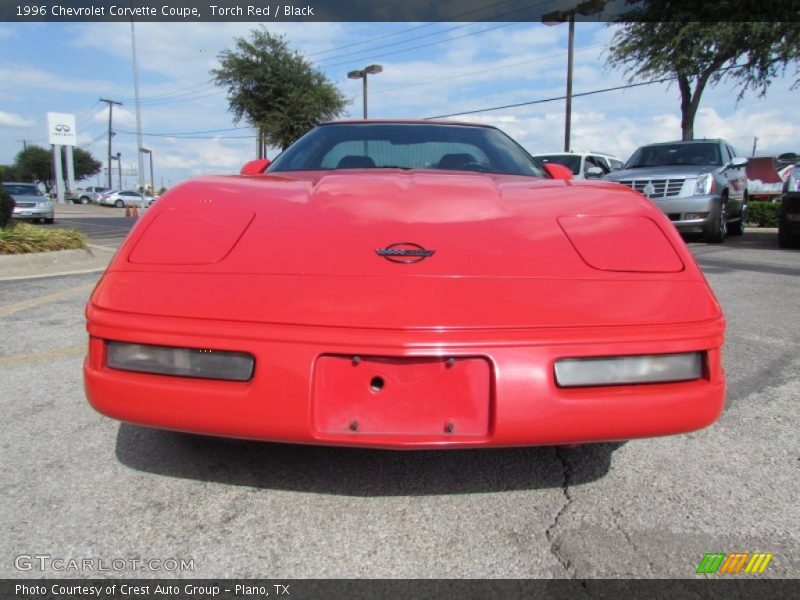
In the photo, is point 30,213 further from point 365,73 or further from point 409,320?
point 409,320

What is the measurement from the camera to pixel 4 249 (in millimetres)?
7066

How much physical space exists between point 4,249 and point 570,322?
7625mm

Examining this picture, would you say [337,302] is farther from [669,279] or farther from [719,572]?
[719,572]

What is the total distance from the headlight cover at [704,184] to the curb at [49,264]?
8201 millimetres

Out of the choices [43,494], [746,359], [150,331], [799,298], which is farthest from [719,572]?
[799,298]

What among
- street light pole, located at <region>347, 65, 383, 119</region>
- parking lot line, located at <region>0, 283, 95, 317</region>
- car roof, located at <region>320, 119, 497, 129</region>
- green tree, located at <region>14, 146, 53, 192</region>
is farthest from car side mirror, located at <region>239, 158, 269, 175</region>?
green tree, located at <region>14, 146, 53, 192</region>

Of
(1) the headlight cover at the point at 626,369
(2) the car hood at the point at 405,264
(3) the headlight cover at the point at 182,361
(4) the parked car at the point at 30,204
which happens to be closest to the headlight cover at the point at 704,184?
(2) the car hood at the point at 405,264

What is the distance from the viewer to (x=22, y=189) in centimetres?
1950

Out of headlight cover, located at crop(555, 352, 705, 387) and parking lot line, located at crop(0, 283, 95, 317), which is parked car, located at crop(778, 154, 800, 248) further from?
parking lot line, located at crop(0, 283, 95, 317)

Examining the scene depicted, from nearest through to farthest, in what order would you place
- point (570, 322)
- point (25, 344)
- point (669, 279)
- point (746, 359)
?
point (570, 322) → point (669, 279) → point (746, 359) → point (25, 344)

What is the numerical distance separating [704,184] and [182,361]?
342 inches

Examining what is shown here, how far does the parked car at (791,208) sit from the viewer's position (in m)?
8.59

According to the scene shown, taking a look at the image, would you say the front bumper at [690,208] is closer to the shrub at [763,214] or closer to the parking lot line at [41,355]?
the shrub at [763,214]

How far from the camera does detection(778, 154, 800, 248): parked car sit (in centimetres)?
A: 859
